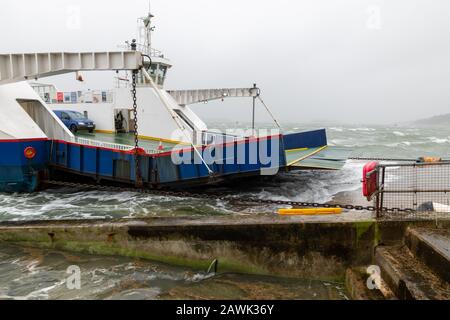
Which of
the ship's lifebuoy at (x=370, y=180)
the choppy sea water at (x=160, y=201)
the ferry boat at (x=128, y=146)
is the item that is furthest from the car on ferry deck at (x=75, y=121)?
the ship's lifebuoy at (x=370, y=180)

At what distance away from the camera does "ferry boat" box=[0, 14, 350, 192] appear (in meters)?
11.1

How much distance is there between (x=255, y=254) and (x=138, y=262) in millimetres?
1991

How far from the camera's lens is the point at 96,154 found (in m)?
12.8

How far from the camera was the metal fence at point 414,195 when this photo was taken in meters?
5.45

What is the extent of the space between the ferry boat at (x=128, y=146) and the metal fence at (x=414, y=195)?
2.73m

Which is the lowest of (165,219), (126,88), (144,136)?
(165,219)

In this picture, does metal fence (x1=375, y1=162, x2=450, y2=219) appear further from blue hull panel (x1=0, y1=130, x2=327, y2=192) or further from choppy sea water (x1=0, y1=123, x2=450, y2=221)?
blue hull panel (x1=0, y1=130, x2=327, y2=192)

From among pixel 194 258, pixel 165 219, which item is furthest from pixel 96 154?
pixel 194 258

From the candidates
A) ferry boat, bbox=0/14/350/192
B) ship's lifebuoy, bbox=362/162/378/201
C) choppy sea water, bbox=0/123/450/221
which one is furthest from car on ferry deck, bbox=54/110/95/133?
ship's lifebuoy, bbox=362/162/378/201

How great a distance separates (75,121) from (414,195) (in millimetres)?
14796

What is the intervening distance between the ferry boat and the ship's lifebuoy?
214 inches

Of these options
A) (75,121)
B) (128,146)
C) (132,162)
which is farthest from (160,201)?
(75,121)
